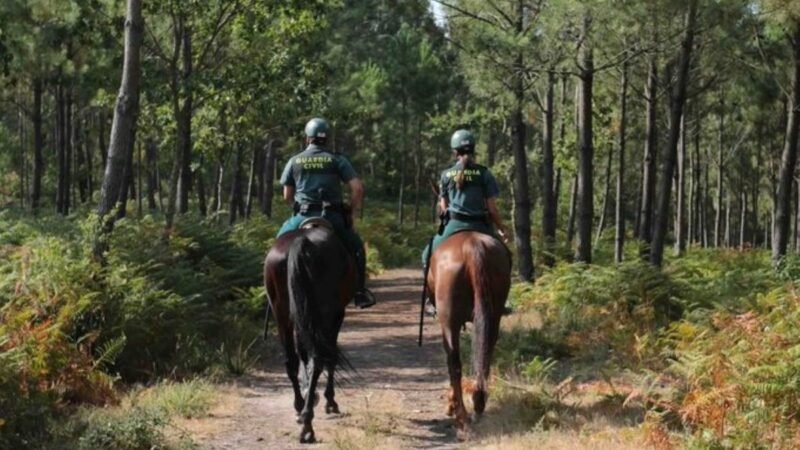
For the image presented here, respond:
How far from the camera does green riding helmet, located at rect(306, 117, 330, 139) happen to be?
9.11 meters

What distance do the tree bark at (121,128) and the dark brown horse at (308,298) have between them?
342 cm

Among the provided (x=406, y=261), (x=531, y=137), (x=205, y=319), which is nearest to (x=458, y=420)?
(x=205, y=319)

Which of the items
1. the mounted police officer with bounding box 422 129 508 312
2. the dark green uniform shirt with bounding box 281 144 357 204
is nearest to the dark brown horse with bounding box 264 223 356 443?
the dark green uniform shirt with bounding box 281 144 357 204

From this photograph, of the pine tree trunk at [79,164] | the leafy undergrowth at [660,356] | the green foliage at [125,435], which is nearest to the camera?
the leafy undergrowth at [660,356]

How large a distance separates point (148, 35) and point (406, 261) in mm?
15858

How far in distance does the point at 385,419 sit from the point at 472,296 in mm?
1467

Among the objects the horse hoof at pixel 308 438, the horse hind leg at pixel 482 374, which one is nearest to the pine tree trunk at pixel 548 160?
the horse hind leg at pixel 482 374

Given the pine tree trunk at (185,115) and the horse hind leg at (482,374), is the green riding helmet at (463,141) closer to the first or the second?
the horse hind leg at (482,374)

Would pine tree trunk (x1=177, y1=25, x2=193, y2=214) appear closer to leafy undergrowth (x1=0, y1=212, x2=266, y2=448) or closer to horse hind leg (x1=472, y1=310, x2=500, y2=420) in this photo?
leafy undergrowth (x1=0, y1=212, x2=266, y2=448)

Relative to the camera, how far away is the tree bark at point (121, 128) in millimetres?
11086

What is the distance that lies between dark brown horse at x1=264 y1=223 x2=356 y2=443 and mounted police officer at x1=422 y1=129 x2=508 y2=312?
1.23 m

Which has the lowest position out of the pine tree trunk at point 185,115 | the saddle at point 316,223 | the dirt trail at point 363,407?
the dirt trail at point 363,407

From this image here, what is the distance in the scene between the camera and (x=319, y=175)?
9031 millimetres

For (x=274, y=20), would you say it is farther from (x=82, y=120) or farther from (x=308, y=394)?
(x=82, y=120)
